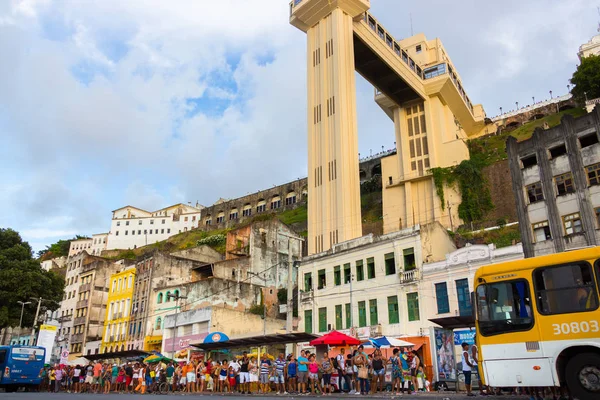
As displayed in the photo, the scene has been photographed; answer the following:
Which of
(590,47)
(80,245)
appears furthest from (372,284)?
(80,245)

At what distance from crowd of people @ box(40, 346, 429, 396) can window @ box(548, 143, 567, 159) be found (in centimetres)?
1908

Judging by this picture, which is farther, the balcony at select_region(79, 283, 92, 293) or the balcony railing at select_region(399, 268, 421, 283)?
the balcony at select_region(79, 283, 92, 293)

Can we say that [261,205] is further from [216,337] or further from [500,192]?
[216,337]

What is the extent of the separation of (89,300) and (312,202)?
1208 inches

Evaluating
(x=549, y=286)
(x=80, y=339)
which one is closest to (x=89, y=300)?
(x=80, y=339)

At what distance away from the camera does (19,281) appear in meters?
47.1

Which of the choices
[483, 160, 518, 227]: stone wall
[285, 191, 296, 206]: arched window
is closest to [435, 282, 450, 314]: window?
[483, 160, 518, 227]: stone wall

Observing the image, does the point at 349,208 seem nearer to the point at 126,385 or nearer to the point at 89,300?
the point at 126,385

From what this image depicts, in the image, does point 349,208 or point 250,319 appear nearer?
point 250,319

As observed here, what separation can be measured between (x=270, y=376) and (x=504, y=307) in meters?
12.8

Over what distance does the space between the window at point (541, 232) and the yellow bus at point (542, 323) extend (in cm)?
2328

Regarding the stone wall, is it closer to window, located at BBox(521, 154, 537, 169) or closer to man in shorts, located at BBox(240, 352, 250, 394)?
window, located at BBox(521, 154, 537, 169)

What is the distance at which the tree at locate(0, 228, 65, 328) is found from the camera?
46312 mm

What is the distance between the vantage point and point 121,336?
53844mm
